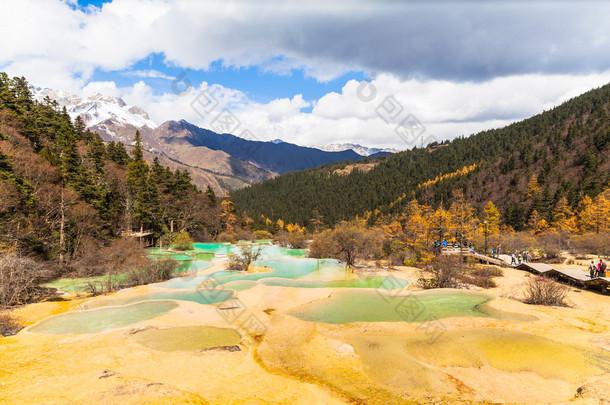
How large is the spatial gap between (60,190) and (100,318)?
20252mm

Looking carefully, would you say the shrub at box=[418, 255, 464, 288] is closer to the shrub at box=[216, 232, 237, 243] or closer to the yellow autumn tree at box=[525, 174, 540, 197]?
the shrub at box=[216, 232, 237, 243]

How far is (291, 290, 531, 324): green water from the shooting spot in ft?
52.5

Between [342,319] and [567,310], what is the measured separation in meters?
13.5

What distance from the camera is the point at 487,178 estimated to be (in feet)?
356

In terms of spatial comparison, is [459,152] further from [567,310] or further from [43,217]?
[43,217]

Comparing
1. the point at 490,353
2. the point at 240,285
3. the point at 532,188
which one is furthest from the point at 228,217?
the point at 532,188

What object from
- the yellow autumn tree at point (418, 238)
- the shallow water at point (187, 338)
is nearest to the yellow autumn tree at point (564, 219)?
the yellow autumn tree at point (418, 238)

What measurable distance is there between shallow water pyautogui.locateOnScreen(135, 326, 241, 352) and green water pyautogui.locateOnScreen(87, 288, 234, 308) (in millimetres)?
5681

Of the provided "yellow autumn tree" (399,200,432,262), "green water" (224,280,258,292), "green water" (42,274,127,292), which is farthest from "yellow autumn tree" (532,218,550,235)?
"green water" (42,274,127,292)

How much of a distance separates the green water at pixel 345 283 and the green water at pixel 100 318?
1003cm

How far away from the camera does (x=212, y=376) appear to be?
923cm

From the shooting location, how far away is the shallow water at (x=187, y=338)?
11625 mm

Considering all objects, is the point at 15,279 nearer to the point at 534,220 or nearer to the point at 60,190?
the point at 60,190

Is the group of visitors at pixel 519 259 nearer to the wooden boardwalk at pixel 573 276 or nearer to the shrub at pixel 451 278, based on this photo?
the wooden boardwalk at pixel 573 276
